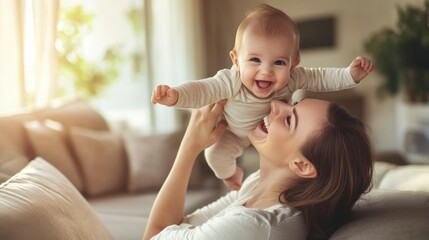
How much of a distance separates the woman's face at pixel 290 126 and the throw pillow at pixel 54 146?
1435 mm

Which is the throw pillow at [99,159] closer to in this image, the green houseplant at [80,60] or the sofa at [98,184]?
the sofa at [98,184]

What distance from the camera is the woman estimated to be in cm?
88

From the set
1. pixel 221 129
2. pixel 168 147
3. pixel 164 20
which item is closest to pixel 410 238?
pixel 221 129

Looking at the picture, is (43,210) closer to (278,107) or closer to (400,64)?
(278,107)

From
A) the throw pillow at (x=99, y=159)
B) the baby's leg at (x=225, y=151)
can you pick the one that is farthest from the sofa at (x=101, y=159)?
the baby's leg at (x=225, y=151)

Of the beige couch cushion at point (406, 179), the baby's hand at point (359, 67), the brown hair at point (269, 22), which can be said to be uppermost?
the brown hair at point (269, 22)

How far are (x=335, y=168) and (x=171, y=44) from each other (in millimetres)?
2030

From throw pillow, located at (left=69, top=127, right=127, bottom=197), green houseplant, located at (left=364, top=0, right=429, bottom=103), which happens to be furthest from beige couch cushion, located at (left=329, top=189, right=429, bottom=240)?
green houseplant, located at (left=364, top=0, right=429, bottom=103)

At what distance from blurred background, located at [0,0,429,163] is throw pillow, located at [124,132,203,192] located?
0.50 ft

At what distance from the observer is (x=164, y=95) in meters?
0.86

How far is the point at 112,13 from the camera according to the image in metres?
2.90

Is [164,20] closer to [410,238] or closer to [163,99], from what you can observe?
[163,99]

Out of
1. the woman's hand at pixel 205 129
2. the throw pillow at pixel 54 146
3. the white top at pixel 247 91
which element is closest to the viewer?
the white top at pixel 247 91

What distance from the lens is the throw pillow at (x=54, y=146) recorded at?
208 centimetres
